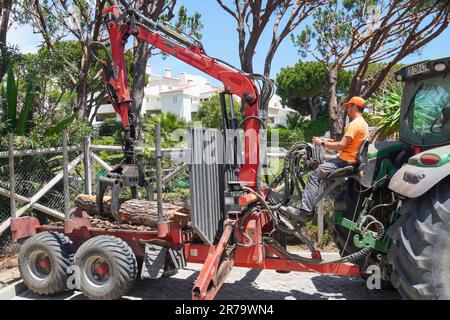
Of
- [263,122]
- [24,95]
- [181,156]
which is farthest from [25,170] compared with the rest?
[263,122]

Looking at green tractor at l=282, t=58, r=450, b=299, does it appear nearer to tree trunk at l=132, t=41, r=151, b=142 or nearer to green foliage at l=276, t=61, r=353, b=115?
tree trunk at l=132, t=41, r=151, b=142

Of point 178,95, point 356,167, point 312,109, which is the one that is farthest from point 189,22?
point 178,95

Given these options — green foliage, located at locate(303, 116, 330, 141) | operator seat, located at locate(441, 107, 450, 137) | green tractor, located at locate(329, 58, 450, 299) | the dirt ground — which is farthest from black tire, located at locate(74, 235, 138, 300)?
green foliage, located at locate(303, 116, 330, 141)

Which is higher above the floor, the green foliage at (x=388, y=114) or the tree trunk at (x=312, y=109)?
→ the tree trunk at (x=312, y=109)

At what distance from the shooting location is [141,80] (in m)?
12.5

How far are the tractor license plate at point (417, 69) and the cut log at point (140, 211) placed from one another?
296cm

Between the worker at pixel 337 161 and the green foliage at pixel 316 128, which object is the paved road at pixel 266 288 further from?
the green foliage at pixel 316 128

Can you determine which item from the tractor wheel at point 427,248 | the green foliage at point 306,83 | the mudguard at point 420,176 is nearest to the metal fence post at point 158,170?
the mudguard at point 420,176

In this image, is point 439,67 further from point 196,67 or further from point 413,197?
point 196,67

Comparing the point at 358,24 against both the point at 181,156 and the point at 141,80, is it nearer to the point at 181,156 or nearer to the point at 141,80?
the point at 141,80

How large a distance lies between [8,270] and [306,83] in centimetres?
3295

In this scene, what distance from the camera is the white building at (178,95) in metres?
69.5

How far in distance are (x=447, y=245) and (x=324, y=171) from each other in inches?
55.4

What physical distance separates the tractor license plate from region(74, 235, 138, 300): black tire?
11.9ft
